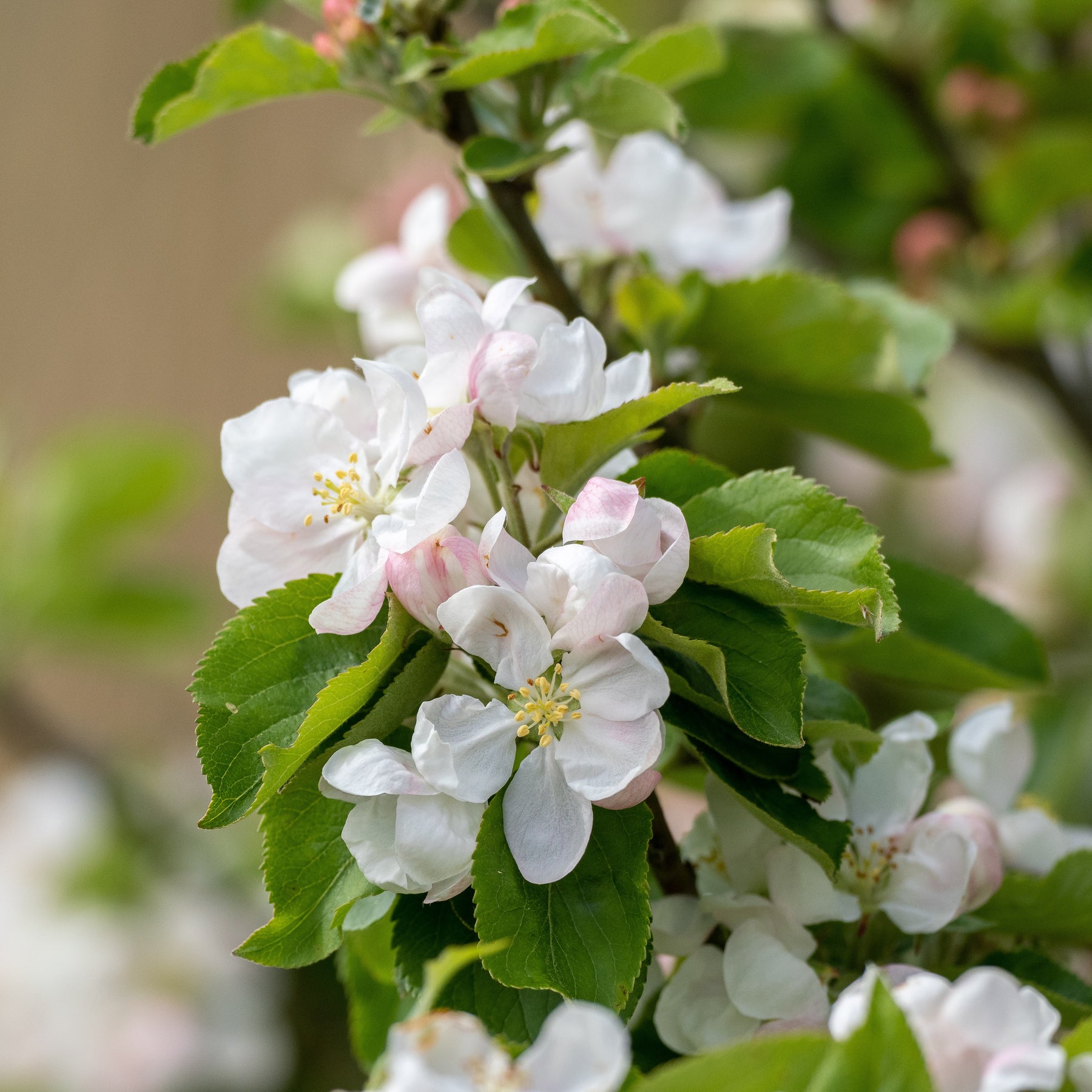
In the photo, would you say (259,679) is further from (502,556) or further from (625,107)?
(625,107)

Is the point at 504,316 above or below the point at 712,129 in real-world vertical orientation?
above

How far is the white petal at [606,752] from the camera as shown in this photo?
11.8 inches

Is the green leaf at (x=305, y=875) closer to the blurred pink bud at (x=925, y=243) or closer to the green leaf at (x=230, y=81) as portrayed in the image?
the green leaf at (x=230, y=81)

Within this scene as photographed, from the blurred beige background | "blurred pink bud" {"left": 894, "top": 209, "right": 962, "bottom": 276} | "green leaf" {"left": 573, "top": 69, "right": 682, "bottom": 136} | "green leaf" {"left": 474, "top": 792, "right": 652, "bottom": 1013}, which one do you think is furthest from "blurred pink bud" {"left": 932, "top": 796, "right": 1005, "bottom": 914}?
the blurred beige background

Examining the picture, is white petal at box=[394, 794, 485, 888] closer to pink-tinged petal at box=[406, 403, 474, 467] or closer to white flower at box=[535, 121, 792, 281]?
pink-tinged petal at box=[406, 403, 474, 467]

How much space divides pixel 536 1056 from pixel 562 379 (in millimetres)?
167

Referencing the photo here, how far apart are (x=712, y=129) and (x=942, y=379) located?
0.77 meters

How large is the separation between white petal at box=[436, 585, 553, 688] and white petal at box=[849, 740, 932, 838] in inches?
5.3

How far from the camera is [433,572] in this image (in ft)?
1.01

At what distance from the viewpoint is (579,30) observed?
0.39 metres

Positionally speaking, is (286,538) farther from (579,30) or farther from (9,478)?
(9,478)

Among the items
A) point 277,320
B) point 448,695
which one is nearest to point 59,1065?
point 277,320

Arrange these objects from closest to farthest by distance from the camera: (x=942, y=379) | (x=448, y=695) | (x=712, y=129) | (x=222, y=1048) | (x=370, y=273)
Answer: (x=448, y=695)
(x=370, y=273)
(x=712, y=129)
(x=222, y=1048)
(x=942, y=379)

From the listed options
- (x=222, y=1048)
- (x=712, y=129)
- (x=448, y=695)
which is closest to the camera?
(x=448, y=695)
